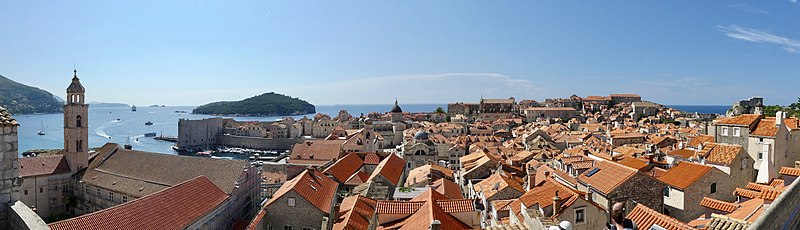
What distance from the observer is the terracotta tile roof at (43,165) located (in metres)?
32.4

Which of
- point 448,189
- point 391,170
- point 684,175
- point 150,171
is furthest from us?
point 391,170

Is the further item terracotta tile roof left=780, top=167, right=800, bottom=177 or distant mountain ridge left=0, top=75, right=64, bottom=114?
distant mountain ridge left=0, top=75, right=64, bottom=114

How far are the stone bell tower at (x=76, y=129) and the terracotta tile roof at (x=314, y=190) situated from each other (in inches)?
860

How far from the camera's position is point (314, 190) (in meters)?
23.0

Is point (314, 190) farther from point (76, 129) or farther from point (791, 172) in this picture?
point (76, 129)

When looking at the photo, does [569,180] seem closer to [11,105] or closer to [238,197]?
[238,197]

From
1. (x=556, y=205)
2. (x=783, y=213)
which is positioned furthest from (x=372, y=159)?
(x=783, y=213)

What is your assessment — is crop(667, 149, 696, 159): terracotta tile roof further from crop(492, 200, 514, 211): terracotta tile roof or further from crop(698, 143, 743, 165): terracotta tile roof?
crop(492, 200, 514, 211): terracotta tile roof

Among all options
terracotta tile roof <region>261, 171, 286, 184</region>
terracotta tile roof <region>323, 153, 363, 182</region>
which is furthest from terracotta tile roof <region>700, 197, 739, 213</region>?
terracotta tile roof <region>261, 171, 286, 184</region>

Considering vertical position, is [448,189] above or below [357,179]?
above

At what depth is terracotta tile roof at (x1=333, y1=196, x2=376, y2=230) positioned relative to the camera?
17.9 meters

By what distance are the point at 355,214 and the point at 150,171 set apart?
18.2 m

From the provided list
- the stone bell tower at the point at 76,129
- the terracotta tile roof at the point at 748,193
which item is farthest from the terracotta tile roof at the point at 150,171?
the terracotta tile roof at the point at 748,193

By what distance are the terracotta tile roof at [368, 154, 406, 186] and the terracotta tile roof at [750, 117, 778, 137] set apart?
20354 mm
